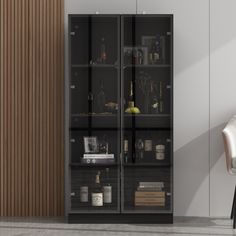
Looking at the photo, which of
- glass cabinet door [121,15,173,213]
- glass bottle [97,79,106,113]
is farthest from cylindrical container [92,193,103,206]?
glass bottle [97,79,106,113]

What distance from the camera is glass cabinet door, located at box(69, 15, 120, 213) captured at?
653 centimetres

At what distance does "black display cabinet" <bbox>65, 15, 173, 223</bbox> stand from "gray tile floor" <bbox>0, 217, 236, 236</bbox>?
0.87ft

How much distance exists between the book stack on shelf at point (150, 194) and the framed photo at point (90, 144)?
564 mm

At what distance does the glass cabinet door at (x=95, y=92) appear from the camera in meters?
6.53

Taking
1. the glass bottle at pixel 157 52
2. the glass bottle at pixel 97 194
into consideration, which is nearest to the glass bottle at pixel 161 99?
the glass bottle at pixel 157 52

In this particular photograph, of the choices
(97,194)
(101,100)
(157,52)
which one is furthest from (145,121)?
(97,194)

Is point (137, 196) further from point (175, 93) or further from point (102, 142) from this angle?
point (175, 93)

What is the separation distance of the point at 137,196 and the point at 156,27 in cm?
166

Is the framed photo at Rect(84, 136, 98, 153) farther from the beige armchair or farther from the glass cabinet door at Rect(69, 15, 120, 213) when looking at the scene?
the beige armchair

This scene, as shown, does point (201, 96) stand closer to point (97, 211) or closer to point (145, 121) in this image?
point (145, 121)

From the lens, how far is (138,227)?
20.5 ft

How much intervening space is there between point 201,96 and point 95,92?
3.67ft

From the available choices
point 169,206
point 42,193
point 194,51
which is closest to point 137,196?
point 169,206

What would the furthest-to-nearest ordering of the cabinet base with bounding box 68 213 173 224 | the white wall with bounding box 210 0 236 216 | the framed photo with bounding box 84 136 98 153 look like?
1. the white wall with bounding box 210 0 236 216
2. the framed photo with bounding box 84 136 98 153
3. the cabinet base with bounding box 68 213 173 224
